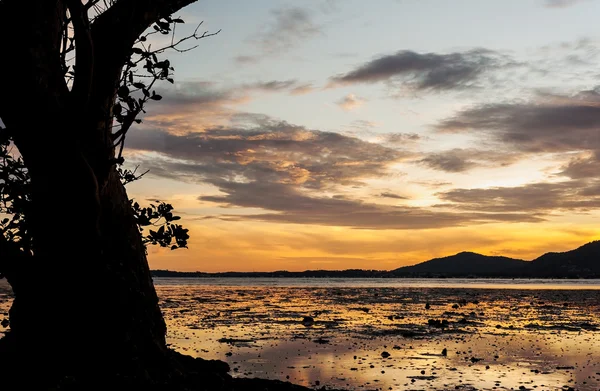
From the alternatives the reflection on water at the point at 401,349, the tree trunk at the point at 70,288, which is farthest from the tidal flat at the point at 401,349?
the tree trunk at the point at 70,288

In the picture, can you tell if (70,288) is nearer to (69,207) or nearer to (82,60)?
(69,207)

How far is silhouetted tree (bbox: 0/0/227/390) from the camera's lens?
8.58 metres

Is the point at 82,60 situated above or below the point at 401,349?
above

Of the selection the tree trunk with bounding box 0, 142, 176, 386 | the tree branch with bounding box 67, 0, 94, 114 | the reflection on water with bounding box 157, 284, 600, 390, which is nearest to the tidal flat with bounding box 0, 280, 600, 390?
the reflection on water with bounding box 157, 284, 600, 390

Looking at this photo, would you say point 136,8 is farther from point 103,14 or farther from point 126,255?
point 126,255

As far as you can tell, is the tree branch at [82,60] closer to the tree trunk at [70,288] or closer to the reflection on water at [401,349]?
the tree trunk at [70,288]

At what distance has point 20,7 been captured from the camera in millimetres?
8625

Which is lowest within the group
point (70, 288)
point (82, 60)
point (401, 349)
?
point (401, 349)

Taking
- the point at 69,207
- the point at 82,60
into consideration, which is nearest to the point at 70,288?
the point at 69,207

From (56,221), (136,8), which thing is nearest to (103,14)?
(136,8)

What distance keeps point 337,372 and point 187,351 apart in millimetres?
6937

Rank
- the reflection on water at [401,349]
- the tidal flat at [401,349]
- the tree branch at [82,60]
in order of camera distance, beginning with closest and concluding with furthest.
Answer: the tree branch at [82,60] < the tidal flat at [401,349] < the reflection on water at [401,349]

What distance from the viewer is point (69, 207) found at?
28.8ft

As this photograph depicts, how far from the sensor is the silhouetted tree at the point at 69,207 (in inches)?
338
